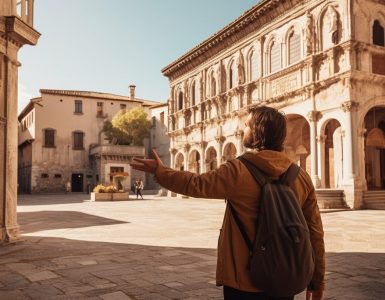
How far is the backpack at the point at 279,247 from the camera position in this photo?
1985mm

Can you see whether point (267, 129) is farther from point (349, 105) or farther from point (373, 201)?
point (373, 201)

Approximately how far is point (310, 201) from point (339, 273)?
3876 mm

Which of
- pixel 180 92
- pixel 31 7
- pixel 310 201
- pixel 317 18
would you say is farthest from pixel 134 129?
pixel 310 201

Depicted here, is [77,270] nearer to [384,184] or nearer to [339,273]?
[339,273]

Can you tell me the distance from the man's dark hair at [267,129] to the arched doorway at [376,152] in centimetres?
2015

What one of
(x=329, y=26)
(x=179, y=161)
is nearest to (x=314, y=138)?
(x=329, y=26)

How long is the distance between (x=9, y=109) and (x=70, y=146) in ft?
132

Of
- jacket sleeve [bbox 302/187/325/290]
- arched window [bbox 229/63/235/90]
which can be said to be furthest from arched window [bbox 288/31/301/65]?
jacket sleeve [bbox 302/187/325/290]

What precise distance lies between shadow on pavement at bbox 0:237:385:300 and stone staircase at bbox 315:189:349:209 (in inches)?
414

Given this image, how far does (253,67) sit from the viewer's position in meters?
24.8

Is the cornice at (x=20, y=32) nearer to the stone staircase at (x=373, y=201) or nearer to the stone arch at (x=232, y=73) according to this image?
the stone staircase at (x=373, y=201)

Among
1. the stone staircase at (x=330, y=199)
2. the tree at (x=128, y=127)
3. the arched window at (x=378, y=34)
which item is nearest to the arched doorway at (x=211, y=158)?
the stone staircase at (x=330, y=199)

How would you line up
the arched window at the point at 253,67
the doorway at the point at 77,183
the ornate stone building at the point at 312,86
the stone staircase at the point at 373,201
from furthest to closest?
the doorway at the point at 77,183 → the arched window at the point at 253,67 → the ornate stone building at the point at 312,86 → the stone staircase at the point at 373,201

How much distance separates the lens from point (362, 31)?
60.8 feet
